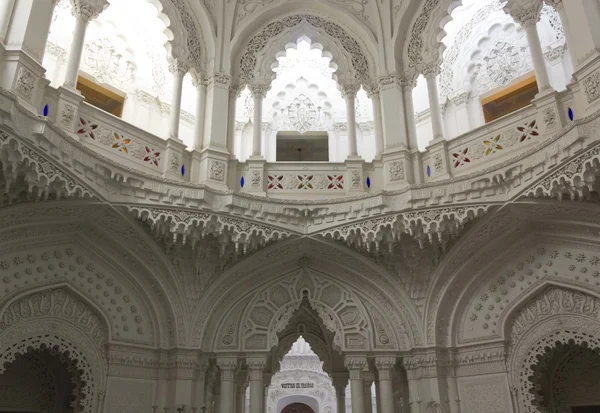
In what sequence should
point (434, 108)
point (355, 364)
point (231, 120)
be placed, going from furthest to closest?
point (231, 120) < point (434, 108) < point (355, 364)

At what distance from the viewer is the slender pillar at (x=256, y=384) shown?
9.05 meters

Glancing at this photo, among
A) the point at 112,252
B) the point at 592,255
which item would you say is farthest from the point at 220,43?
the point at 592,255

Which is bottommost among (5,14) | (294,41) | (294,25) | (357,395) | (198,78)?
(357,395)

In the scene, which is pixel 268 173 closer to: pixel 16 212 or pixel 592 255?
pixel 16 212

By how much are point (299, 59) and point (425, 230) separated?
749cm

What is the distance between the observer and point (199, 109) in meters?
10.1

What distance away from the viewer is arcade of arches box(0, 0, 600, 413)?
769cm

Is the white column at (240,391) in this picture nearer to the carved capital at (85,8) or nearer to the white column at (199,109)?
the white column at (199,109)

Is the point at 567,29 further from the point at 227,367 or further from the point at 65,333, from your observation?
the point at 65,333

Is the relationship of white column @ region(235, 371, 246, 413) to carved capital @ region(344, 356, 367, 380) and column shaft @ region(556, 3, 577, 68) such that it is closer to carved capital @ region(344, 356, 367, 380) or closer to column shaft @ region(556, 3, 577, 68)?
carved capital @ region(344, 356, 367, 380)

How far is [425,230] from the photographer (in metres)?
8.38

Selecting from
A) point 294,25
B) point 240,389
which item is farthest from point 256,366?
point 294,25

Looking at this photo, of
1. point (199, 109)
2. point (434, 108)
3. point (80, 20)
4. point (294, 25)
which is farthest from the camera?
point (294, 25)

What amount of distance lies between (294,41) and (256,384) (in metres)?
6.74
